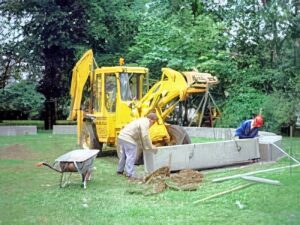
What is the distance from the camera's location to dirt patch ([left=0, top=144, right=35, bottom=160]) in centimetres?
1582

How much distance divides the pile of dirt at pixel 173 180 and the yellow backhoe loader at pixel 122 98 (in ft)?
8.03

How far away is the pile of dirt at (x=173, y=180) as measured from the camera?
9.59m

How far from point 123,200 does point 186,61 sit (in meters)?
17.2

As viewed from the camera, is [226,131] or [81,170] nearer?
[81,170]

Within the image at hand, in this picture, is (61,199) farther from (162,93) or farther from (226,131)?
(226,131)

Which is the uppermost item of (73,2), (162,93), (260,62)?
(73,2)

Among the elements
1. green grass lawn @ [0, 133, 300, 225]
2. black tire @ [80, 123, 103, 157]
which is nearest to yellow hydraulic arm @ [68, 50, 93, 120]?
Result: black tire @ [80, 123, 103, 157]

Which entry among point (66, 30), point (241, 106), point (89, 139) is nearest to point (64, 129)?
point (66, 30)

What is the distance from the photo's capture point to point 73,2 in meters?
29.7

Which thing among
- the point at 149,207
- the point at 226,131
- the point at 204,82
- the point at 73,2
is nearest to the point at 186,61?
the point at 226,131

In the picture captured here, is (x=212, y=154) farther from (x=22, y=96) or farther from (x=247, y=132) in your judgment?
(x=22, y=96)

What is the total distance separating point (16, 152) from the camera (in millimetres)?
17172

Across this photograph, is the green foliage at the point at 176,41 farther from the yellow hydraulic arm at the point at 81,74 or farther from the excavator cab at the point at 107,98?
the excavator cab at the point at 107,98

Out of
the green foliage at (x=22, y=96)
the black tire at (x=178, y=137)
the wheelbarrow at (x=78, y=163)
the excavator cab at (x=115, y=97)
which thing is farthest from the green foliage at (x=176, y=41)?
the wheelbarrow at (x=78, y=163)
